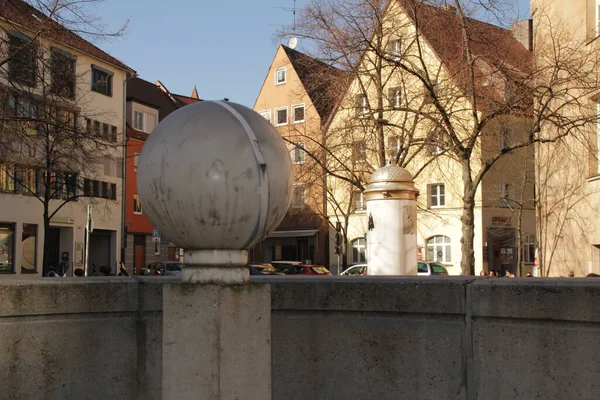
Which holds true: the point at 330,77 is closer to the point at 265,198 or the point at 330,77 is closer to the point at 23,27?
the point at 23,27

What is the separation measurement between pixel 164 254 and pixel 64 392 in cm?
4863

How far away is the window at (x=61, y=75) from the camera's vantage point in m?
16.4

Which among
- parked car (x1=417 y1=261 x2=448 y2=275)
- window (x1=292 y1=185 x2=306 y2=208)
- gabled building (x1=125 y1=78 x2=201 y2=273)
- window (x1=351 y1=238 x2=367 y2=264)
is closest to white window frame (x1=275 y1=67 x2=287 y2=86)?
gabled building (x1=125 y1=78 x2=201 y2=273)

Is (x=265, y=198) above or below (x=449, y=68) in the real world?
below

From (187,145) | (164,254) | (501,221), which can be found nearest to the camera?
(187,145)

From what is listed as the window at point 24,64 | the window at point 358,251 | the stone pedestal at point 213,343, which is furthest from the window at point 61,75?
the window at point 358,251

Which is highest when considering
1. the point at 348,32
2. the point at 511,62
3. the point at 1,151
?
the point at 348,32

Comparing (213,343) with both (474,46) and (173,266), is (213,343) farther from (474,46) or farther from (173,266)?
(173,266)

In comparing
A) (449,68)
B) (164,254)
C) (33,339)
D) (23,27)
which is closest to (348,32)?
(449,68)

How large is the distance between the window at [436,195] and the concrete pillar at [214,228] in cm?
4316

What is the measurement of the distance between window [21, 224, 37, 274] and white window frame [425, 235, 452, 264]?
2189 centimetres

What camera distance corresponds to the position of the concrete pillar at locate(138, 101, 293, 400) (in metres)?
3.08

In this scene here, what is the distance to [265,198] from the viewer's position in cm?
314

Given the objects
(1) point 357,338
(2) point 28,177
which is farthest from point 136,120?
(1) point 357,338
